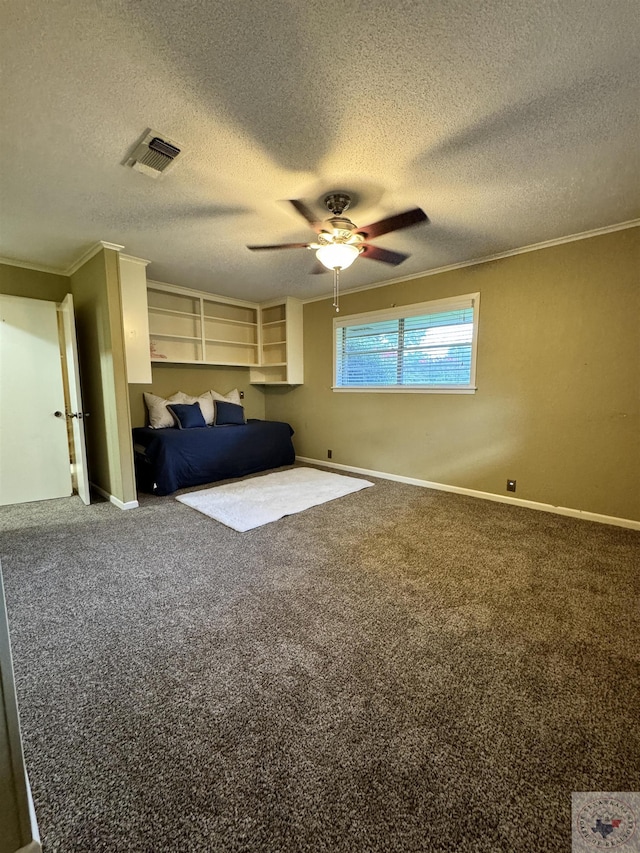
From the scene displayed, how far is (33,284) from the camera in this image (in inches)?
146

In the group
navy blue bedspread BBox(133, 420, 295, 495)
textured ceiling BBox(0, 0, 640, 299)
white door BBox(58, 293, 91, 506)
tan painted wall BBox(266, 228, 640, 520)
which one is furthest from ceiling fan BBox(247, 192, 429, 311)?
navy blue bedspread BBox(133, 420, 295, 495)

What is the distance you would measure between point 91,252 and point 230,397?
2.50 metres

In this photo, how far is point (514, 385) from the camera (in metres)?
3.42

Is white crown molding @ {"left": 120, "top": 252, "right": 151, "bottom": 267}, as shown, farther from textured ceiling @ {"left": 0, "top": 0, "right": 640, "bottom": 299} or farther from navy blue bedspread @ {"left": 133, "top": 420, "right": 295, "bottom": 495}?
navy blue bedspread @ {"left": 133, "top": 420, "right": 295, "bottom": 495}

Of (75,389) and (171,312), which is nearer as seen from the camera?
(75,389)

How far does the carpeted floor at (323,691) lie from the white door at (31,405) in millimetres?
1328

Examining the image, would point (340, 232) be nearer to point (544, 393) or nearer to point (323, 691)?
point (544, 393)

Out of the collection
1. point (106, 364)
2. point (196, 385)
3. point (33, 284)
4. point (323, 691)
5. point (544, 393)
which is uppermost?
point (33, 284)

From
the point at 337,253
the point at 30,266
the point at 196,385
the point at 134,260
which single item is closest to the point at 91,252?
the point at 134,260

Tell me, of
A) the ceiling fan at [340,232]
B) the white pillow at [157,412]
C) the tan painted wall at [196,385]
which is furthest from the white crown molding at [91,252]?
the ceiling fan at [340,232]

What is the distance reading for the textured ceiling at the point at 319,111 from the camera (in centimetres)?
122

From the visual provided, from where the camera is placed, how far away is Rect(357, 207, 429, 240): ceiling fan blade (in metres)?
1.98

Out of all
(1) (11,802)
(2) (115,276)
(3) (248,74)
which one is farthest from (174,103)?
(1) (11,802)

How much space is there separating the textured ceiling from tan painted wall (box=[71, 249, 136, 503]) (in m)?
0.56
